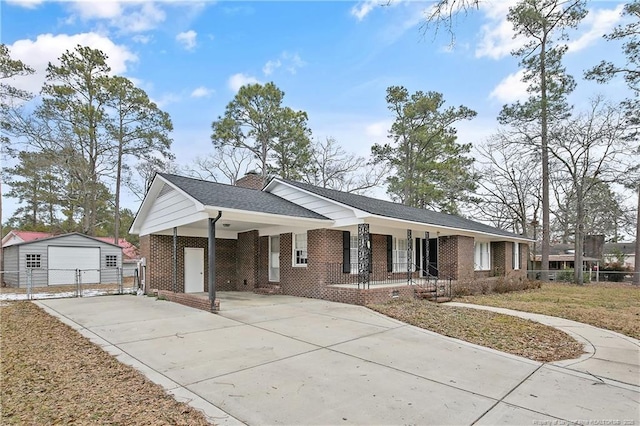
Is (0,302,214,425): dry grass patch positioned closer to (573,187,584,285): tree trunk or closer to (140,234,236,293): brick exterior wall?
(140,234,236,293): brick exterior wall

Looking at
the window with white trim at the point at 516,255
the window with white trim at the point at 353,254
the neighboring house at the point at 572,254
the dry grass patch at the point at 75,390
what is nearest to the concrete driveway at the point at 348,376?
the dry grass patch at the point at 75,390

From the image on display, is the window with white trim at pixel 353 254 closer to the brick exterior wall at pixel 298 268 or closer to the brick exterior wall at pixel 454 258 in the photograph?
the brick exterior wall at pixel 298 268

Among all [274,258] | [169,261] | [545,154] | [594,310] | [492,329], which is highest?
[545,154]

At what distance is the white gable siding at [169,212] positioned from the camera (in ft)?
37.3

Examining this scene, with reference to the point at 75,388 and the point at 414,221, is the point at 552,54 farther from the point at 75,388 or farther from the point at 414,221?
the point at 75,388

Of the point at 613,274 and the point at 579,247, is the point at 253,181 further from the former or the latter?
the point at 613,274

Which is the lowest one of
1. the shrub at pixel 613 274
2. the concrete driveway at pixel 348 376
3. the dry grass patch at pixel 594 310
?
the shrub at pixel 613 274

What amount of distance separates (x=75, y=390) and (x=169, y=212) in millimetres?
8986

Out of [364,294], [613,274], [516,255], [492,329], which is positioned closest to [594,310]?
[492,329]

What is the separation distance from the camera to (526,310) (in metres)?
10.6

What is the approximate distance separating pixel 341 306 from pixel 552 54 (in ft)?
73.1

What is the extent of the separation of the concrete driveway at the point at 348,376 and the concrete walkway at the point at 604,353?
331 mm

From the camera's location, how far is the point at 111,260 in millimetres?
23406

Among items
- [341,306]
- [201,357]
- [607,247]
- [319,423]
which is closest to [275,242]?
[341,306]
